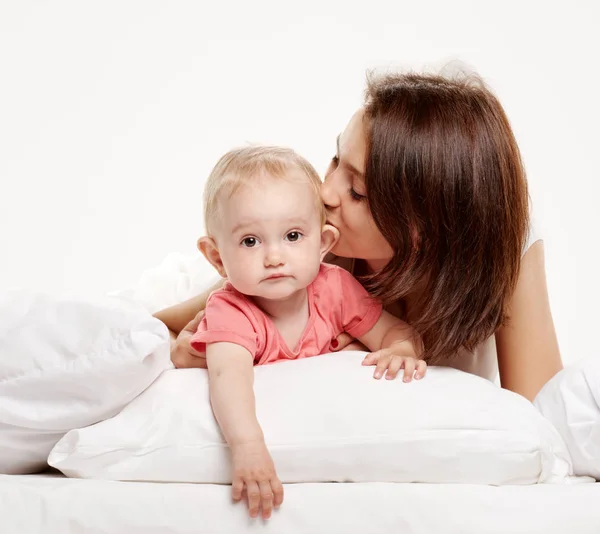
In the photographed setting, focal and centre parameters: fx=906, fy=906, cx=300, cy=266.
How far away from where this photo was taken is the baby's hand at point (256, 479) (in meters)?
1.40

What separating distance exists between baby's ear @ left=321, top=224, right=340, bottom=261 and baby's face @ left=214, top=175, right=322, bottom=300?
0.20 ft

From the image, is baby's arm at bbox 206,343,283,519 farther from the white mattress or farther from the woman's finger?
the woman's finger

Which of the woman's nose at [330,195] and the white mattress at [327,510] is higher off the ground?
the woman's nose at [330,195]

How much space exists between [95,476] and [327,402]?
1.34 feet

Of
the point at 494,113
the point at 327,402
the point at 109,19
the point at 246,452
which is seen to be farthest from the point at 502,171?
the point at 109,19

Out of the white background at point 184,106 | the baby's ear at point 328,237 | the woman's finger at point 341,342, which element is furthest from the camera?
the white background at point 184,106

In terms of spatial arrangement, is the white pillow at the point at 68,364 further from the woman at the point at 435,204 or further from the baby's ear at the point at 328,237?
the baby's ear at the point at 328,237

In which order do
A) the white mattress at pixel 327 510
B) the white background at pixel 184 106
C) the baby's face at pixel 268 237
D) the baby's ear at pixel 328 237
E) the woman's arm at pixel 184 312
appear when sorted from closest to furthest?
1. the white mattress at pixel 327 510
2. the baby's face at pixel 268 237
3. the baby's ear at pixel 328 237
4. the woman's arm at pixel 184 312
5. the white background at pixel 184 106

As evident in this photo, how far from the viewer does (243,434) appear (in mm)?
1440

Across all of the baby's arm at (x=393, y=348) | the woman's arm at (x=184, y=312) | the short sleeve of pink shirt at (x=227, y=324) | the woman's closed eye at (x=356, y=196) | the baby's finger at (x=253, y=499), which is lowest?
the woman's arm at (x=184, y=312)

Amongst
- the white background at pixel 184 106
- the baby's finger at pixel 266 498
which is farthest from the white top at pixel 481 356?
the white background at pixel 184 106

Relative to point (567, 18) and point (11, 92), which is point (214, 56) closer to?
point (11, 92)

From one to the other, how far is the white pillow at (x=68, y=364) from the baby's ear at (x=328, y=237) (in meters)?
0.38

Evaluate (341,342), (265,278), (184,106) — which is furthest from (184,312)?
(184,106)
